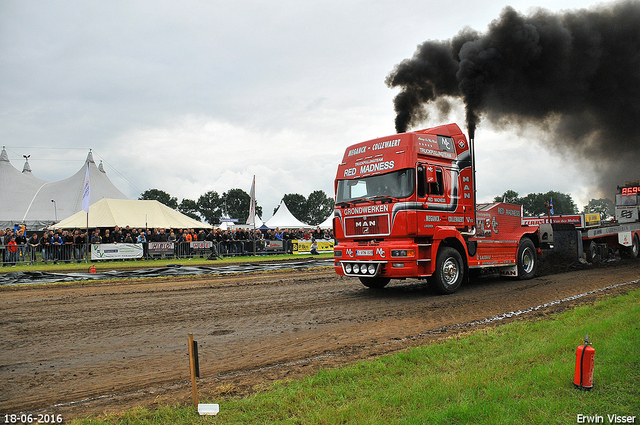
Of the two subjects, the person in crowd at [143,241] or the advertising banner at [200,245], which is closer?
the person in crowd at [143,241]

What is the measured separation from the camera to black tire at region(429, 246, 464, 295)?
988 cm

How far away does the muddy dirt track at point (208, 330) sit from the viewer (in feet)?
14.9

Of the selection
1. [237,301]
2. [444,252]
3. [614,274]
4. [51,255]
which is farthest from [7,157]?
[614,274]

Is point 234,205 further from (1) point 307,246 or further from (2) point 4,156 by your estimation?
(1) point 307,246

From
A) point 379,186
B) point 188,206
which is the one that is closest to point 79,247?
point 379,186

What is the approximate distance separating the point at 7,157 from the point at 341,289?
44422 millimetres

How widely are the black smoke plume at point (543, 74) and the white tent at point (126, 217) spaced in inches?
892

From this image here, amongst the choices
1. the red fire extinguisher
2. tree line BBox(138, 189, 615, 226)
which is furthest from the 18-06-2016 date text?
tree line BBox(138, 189, 615, 226)

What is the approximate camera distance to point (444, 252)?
9.97m

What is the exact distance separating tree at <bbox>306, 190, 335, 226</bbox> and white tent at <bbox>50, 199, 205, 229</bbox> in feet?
313

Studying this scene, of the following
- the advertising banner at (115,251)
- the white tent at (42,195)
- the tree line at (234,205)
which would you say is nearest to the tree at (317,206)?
the tree line at (234,205)

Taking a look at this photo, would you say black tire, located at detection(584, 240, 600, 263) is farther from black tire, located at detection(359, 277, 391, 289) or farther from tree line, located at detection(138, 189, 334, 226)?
tree line, located at detection(138, 189, 334, 226)

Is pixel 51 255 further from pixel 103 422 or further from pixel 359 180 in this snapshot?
pixel 103 422

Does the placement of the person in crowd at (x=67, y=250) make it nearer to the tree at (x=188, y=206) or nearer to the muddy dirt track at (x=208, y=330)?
the muddy dirt track at (x=208, y=330)
